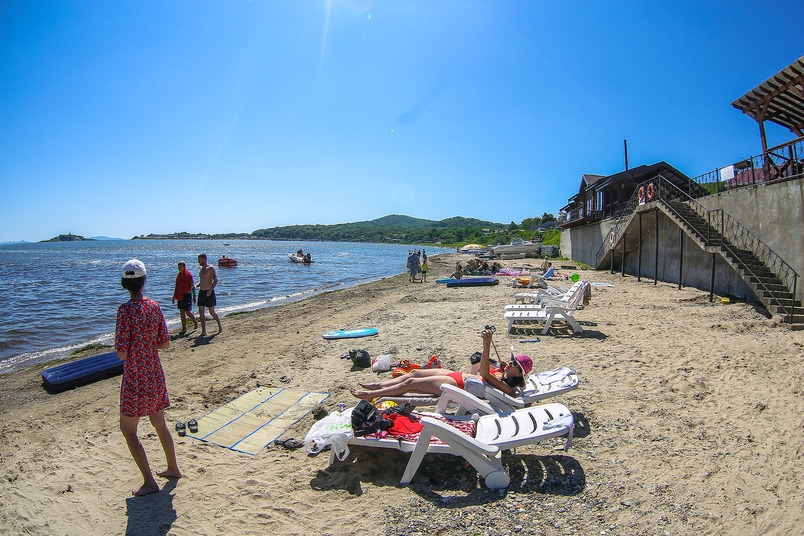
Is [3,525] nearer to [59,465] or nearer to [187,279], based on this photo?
[59,465]

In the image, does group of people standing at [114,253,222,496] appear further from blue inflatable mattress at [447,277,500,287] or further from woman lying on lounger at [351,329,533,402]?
blue inflatable mattress at [447,277,500,287]

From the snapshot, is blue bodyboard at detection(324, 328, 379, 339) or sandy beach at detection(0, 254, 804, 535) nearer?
sandy beach at detection(0, 254, 804, 535)

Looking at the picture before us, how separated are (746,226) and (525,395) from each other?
11.0m

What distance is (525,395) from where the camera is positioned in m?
4.96

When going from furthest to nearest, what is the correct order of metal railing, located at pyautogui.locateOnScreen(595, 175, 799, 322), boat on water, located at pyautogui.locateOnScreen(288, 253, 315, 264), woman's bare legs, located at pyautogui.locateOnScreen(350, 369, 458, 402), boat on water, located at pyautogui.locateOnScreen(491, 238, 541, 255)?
1. boat on water, located at pyautogui.locateOnScreen(288, 253, 315, 264)
2. boat on water, located at pyautogui.locateOnScreen(491, 238, 541, 255)
3. metal railing, located at pyautogui.locateOnScreen(595, 175, 799, 322)
4. woman's bare legs, located at pyautogui.locateOnScreen(350, 369, 458, 402)

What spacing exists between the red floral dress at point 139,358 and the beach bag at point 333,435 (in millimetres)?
1502

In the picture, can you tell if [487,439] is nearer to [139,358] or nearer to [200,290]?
[139,358]

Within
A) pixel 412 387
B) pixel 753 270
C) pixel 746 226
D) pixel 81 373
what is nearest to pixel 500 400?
pixel 412 387

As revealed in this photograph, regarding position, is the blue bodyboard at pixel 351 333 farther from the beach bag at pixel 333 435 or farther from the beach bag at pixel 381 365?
the beach bag at pixel 333 435

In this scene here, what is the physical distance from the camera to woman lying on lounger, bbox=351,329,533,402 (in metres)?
4.86

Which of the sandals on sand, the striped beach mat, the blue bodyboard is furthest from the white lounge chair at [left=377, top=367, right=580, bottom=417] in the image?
the blue bodyboard

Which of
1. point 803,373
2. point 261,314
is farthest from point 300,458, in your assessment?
point 261,314

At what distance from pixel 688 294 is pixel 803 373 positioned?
834 cm

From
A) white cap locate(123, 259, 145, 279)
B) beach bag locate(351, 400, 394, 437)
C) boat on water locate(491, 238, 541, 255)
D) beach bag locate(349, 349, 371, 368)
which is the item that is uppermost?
boat on water locate(491, 238, 541, 255)
